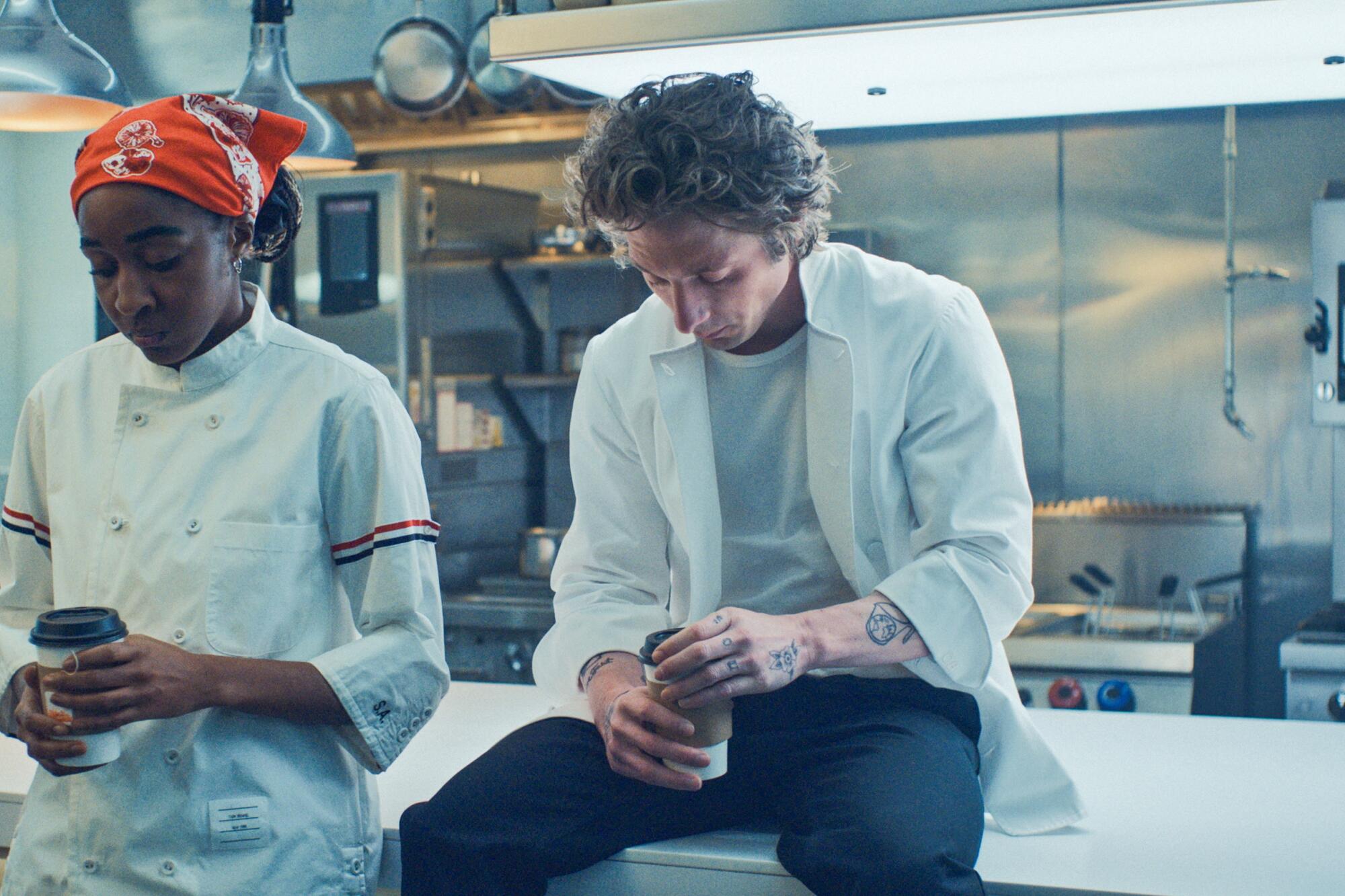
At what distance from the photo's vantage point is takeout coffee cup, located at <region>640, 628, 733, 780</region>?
1.32m

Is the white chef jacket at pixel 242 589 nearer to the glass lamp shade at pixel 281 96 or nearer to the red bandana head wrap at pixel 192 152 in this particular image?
the red bandana head wrap at pixel 192 152

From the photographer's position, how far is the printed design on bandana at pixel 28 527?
1.57m

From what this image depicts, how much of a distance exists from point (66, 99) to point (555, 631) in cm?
111

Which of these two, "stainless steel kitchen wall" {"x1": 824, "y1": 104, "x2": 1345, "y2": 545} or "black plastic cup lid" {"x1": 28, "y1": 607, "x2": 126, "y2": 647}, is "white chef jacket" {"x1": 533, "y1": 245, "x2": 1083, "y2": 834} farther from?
"stainless steel kitchen wall" {"x1": 824, "y1": 104, "x2": 1345, "y2": 545}

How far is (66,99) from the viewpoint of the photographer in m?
2.04

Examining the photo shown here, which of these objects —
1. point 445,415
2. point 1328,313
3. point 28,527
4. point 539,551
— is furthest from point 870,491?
point 445,415

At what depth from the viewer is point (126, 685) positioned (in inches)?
50.2

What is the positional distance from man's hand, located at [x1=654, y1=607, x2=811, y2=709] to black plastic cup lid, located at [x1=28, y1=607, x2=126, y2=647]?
1.64ft

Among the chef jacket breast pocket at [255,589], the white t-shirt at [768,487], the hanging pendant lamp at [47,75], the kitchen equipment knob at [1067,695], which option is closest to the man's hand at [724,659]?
the white t-shirt at [768,487]

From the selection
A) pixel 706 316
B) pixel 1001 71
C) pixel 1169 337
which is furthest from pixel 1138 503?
pixel 706 316

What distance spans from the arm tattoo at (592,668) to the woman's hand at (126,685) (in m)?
0.45

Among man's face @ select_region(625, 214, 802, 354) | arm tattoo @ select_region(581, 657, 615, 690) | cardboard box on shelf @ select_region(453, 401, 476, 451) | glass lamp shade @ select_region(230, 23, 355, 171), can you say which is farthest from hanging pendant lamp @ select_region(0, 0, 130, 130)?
cardboard box on shelf @ select_region(453, 401, 476, 451)

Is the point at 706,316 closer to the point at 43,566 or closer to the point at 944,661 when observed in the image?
the point at 944,661

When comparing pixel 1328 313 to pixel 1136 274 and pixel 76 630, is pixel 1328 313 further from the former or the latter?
pixel 76 630
